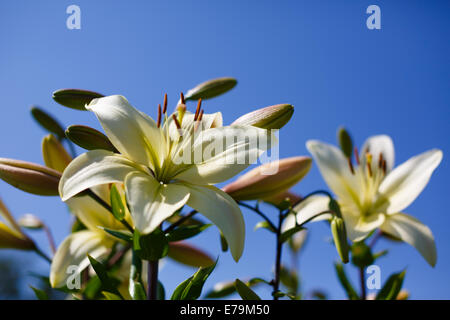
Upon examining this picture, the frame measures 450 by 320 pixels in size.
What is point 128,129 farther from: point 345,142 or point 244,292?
point 345,142

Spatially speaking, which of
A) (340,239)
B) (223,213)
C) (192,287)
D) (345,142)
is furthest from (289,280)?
(223,213)

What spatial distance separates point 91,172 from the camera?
0.64 m

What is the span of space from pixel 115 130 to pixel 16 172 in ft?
0.66

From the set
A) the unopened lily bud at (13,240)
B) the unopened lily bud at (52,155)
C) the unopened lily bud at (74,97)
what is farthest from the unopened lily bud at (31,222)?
the unopened lily bud at (74,97)

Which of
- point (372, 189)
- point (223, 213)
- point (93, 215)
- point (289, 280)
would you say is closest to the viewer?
point (223, 213)

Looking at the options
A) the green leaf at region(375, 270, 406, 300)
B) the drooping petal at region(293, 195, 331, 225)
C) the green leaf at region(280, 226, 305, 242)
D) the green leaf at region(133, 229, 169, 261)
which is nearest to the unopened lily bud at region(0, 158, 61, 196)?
→ the green leaf at region(133, 229, 169, 261)

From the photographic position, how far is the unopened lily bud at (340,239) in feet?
2.59

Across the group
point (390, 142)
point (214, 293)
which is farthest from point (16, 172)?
point (390, 142)

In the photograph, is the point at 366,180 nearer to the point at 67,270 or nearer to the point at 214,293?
the point at 214,293

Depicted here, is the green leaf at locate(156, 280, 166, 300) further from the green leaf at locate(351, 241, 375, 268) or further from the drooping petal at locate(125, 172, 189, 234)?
the green leaf at locate(351, 241, 375, 268)

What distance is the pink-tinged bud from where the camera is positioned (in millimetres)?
1006

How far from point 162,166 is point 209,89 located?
251 mm

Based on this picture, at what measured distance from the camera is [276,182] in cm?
84

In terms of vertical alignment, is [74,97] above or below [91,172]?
above
